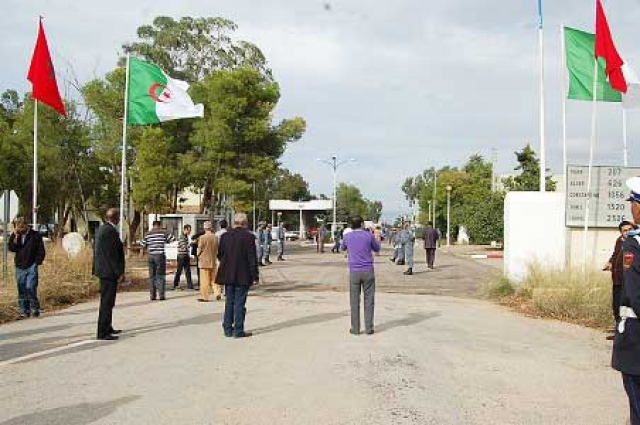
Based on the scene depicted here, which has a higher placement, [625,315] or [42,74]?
[42,74]

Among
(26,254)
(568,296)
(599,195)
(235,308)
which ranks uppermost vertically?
(599,195)

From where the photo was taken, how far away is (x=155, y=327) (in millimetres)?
11719

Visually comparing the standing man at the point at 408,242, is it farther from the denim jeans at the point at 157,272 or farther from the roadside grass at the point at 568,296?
the denim jeans at the point at 157,272

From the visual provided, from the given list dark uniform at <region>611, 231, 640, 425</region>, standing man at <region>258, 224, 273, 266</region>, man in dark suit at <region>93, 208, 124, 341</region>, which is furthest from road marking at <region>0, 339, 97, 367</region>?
standing man at <region>258, 224, 273, 266</region>

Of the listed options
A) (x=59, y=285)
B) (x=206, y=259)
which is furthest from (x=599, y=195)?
(x=59, y=285)

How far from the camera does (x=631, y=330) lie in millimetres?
4484

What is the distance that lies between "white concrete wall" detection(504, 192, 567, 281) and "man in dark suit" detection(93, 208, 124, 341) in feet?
31.9

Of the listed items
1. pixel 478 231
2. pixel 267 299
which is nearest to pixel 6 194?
pixel 267 299

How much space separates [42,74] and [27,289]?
856 centimetres

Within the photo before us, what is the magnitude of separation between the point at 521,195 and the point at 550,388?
9894 mm

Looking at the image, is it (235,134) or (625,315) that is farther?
(235,134)

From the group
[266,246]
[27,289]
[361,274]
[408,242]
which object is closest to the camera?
[361,274]

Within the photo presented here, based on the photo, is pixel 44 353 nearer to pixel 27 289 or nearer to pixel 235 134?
pixel 27 289

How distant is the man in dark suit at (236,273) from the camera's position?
10.7 m
